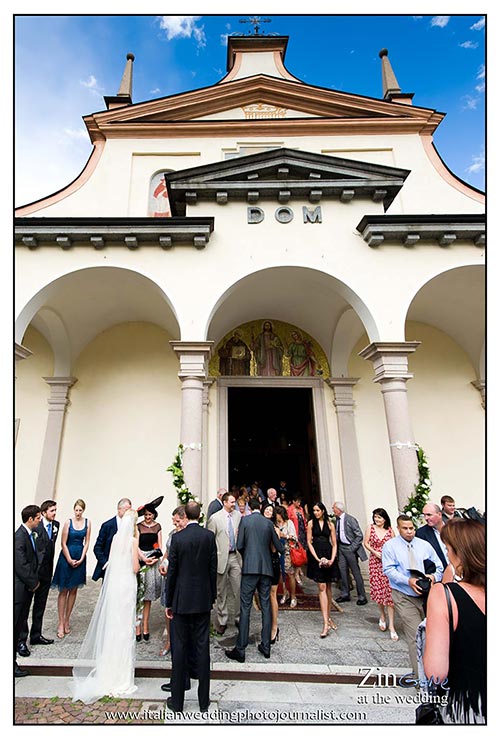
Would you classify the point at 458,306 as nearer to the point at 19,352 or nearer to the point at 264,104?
the point at 264,104

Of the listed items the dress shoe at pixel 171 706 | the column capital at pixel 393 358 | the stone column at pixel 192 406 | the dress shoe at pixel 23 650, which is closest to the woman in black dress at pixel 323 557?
the stone column at pixel 192 406

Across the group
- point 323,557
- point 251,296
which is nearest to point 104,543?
point 323,557

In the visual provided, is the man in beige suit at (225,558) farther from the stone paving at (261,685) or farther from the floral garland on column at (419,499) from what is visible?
the floral garland on column at (419,499)

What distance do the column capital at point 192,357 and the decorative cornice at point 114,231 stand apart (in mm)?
1947

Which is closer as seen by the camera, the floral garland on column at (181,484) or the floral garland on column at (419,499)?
the floral garland on column at (181,484)

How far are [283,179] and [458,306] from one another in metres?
4.98

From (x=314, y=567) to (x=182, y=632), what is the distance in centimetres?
243

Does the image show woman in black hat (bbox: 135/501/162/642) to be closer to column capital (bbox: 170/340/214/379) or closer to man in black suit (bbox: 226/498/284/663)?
man in black suit (bbox: 226/498/284/663)

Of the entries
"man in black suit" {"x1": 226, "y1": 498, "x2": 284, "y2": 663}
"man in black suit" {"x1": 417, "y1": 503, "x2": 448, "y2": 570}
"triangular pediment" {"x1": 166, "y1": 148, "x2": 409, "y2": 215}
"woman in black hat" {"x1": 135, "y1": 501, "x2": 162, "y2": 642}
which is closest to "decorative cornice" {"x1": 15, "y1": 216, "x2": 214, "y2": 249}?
"triangular pediment" {"x1": 166, "y1": 148, "x2": 409, "y2": 215}

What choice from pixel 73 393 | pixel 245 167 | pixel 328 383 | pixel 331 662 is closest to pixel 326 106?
pixel 245 167

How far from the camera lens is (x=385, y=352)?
7.06 m

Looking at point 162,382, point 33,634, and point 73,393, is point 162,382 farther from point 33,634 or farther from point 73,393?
point 33,634

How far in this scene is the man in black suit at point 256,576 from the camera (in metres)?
4.50

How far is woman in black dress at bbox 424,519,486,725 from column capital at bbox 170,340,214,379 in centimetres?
542
